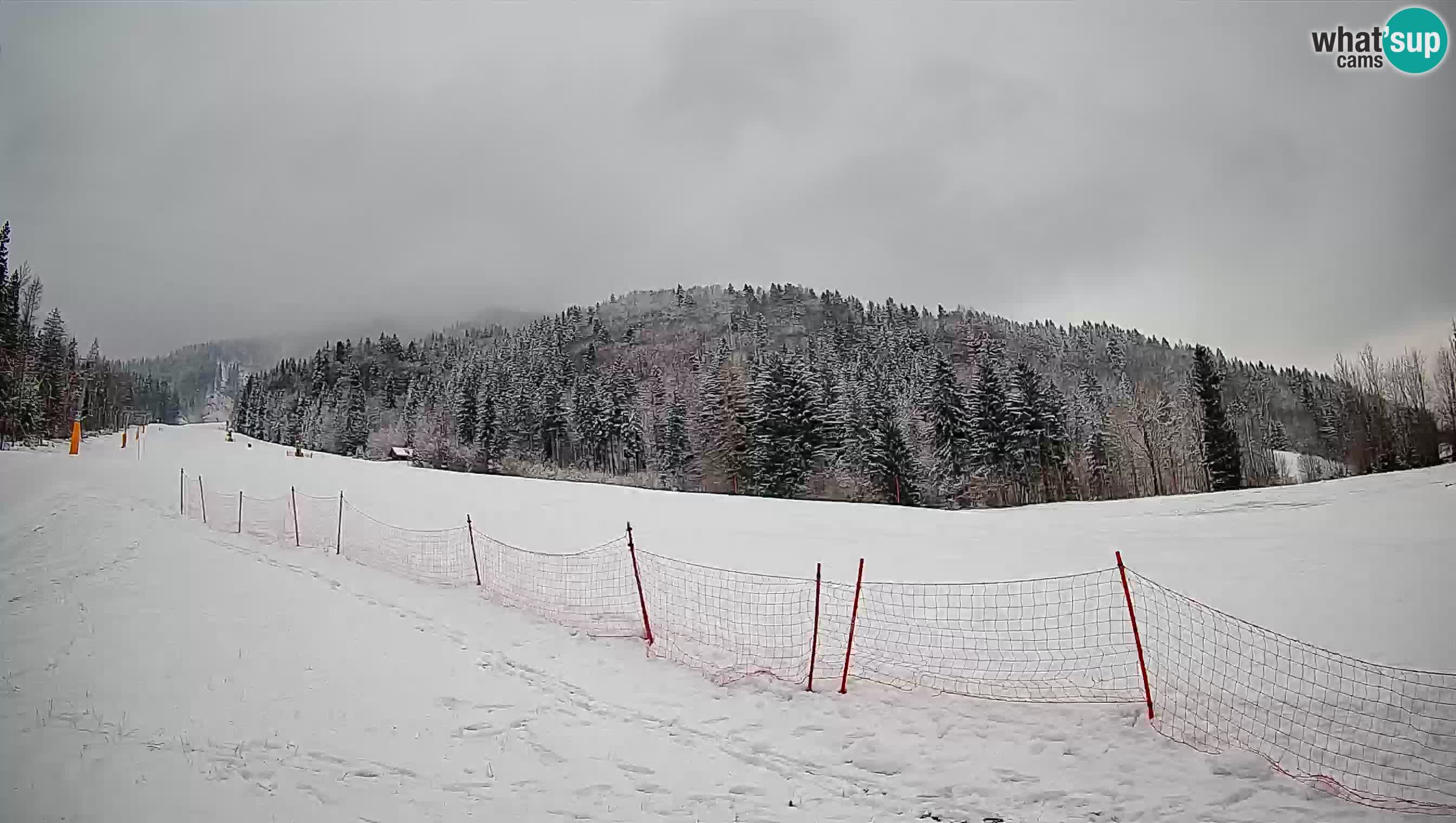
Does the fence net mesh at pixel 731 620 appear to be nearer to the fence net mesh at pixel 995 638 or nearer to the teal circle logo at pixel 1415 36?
the fence net mesh at pixel 995 638

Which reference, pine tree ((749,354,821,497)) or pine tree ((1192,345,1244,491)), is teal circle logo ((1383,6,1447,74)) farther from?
pine tree ((749,354,821,497))

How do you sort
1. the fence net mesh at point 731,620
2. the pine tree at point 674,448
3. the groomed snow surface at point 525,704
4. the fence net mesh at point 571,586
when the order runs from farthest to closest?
1. the pine tree at point 674,448
2. the fence net mesh at point 571,586
3. the fence net mesh at point 731,620
4. the groomed snow surface at point 525,704

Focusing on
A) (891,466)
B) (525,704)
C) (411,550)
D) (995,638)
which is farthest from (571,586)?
(891,466)

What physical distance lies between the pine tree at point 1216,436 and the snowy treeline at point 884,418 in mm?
101

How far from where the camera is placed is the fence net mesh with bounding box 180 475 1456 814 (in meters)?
5.38

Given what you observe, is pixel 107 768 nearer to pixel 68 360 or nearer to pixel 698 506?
pixel 698 506

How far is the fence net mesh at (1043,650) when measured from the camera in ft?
17.6

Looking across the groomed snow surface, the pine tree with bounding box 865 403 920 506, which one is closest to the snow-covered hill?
the pine tree with bounding box 865 403 920 506

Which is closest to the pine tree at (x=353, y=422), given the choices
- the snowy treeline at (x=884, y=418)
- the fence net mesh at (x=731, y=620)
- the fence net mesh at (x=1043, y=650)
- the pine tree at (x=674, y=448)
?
the snowy treeline at (x=884, y=418)

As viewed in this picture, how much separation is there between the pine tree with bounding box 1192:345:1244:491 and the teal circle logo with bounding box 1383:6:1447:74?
33.6 metres

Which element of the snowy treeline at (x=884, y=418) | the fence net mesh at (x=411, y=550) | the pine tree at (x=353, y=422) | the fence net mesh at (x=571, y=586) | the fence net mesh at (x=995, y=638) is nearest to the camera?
the fence net mesh at (x=995, y=638)

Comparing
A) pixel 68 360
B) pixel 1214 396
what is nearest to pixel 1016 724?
pixel 1214 396

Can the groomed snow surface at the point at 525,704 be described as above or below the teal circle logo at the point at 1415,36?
below

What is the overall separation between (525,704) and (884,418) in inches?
1473
